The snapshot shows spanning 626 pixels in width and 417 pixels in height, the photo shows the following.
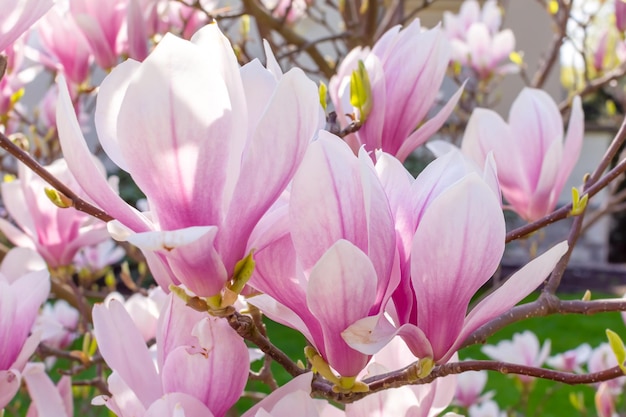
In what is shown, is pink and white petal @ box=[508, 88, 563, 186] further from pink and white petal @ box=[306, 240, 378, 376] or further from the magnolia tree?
pink and white petal @ box=[306, 240, 378, 376]

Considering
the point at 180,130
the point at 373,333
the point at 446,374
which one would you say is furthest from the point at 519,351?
the point at 180,130

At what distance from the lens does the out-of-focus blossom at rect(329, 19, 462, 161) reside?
2.54 feet

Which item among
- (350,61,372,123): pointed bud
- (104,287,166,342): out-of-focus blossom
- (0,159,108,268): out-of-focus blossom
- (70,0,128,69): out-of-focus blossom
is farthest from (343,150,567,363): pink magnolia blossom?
(70,0,128,69): out-of-focus blossom

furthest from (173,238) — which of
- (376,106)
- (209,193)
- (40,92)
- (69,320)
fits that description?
(40,92)

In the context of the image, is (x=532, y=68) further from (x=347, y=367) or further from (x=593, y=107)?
(x=347, y=367)

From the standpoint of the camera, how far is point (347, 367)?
537mm

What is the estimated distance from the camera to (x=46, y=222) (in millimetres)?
1040

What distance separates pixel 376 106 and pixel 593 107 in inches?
365

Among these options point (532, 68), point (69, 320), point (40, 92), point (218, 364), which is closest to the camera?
point (218, 364)

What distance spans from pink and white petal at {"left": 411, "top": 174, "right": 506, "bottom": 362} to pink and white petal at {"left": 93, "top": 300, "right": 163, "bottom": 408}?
21cm

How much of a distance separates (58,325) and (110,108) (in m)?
0.54

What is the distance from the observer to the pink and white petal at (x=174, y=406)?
0.53m

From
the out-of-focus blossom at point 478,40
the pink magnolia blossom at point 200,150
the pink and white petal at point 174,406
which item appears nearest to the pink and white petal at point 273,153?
the pink magnolia blossom at point 200,150

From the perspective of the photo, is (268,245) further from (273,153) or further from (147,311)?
(147,311)
